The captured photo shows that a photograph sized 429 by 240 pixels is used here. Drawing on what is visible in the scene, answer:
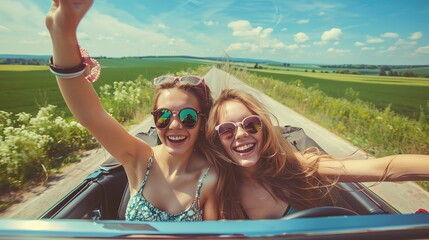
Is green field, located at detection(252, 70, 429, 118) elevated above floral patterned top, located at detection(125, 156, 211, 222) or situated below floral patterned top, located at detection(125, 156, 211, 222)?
below

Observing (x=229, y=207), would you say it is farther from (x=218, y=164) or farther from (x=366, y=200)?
(x=366, y=200)

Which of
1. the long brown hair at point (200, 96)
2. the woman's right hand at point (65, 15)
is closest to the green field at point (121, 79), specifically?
the long brown hair at point (200, 96)

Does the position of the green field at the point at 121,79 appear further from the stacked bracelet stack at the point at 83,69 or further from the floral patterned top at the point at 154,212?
the stacked bracelet stack at the point at 83,69

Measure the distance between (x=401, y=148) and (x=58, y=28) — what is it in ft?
24.5

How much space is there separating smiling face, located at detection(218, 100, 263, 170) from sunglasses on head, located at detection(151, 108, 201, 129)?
0.21 m

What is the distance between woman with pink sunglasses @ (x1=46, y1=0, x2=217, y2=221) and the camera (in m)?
1.57

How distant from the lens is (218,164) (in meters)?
1.82

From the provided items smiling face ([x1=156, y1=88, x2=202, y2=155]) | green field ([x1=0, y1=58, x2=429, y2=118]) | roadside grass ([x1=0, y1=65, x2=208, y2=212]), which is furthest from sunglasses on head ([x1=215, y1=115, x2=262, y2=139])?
roadside grass ([x1=0, y1=65, x2=208, y2=212])

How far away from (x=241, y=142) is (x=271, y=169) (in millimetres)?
Answer: 344

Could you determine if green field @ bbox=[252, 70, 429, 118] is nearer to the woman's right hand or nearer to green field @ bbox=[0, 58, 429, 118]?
green field @ bbox=[0, 58, 429, 118]

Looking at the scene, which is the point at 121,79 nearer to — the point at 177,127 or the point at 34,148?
the point at 34,148

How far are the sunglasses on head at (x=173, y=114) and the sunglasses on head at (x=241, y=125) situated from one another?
6.6 inches

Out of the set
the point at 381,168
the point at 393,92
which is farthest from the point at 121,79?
the point at 381,168

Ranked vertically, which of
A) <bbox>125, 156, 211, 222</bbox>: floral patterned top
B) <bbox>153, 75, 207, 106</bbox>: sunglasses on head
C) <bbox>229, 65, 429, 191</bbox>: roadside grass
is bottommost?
<bbox>229, 65, 429, 191</bbox>: roadside grass
